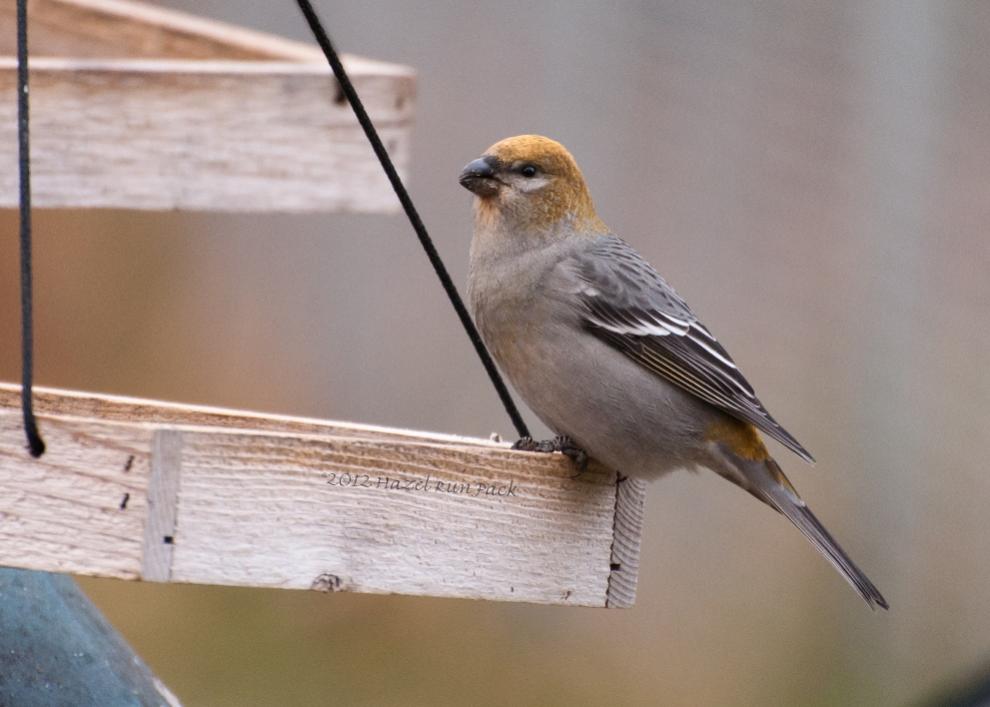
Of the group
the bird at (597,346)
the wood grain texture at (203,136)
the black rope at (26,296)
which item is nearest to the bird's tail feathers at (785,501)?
the bird at (597,346)

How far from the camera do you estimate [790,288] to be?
6625 millimetres

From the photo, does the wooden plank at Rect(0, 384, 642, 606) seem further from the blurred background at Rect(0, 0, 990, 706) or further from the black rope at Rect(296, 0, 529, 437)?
the blurred background at Rect(0, 0, 990, 706)

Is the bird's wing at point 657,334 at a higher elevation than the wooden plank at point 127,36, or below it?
below

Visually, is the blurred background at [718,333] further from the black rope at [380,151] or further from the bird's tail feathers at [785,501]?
the black rope at [380,151]

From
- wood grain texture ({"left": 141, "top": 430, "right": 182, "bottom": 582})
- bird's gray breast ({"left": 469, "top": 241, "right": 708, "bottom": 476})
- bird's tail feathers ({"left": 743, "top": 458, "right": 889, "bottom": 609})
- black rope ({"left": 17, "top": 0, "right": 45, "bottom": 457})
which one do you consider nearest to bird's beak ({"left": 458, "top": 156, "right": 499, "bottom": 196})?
bird's gray breast ({"left": 469, "top": 241, "right": 708, "bottom": 476})

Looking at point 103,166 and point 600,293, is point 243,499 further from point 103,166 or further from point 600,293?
point 103,166

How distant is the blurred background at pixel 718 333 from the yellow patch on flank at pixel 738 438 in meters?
2.13

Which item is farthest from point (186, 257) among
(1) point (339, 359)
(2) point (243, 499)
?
(2) point (243, 499)

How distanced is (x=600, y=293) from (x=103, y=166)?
1.51 m

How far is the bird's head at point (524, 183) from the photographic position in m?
3.89

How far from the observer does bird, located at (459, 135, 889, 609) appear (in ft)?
11.6

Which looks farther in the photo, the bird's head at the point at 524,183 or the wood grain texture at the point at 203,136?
the wood grain texture at the point at 203,136

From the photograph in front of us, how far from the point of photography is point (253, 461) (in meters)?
2.36

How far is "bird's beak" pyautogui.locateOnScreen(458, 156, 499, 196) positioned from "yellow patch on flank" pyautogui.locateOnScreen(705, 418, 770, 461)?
907 millimetres
